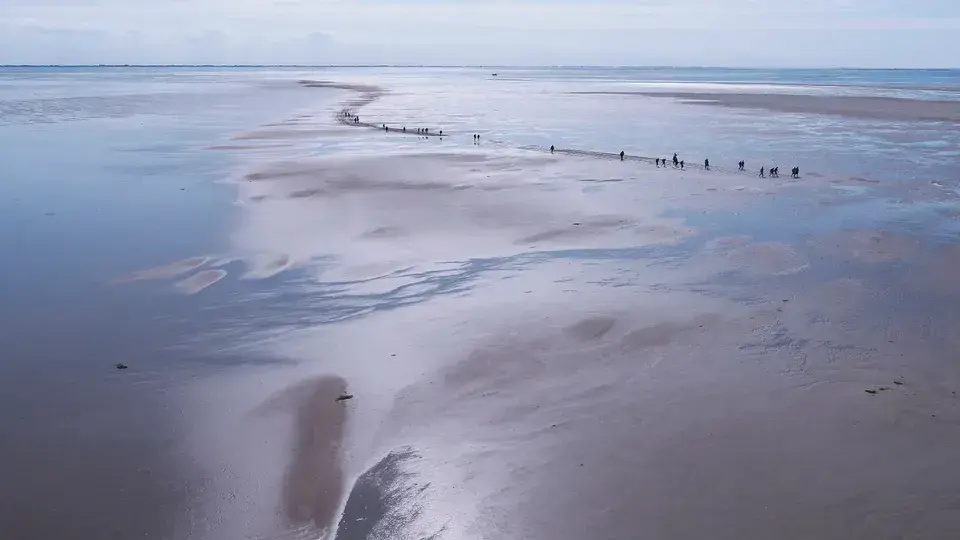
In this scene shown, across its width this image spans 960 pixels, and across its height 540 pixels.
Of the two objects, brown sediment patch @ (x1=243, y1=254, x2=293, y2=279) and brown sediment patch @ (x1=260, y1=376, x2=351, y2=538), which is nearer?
brown sediment patch @ (x1=260, y1=376, x2=351, y2=538)

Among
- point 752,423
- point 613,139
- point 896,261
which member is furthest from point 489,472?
point 613,139

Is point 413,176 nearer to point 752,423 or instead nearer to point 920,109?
point 752,423

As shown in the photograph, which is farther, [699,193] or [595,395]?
[699,193]

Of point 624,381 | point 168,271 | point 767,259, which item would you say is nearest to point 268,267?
Answer: point 168,271

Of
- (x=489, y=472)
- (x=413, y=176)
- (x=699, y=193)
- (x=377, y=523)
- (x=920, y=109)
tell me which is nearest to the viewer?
(x=377, y=523)

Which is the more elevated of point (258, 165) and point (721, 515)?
point (258, 165)

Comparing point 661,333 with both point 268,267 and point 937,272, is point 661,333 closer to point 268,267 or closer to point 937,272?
point 937,272

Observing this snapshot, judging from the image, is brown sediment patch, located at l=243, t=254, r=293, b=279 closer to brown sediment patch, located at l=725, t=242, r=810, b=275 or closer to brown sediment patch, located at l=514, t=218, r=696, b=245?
brown sediment patch, located at l=514, t=218, r=696, b=245

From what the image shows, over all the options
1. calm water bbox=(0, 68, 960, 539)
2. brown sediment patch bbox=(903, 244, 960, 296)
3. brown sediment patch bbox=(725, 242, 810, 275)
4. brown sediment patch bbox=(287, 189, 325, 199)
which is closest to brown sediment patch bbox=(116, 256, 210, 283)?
calm water bbox=(0, 68, 960, 539)
